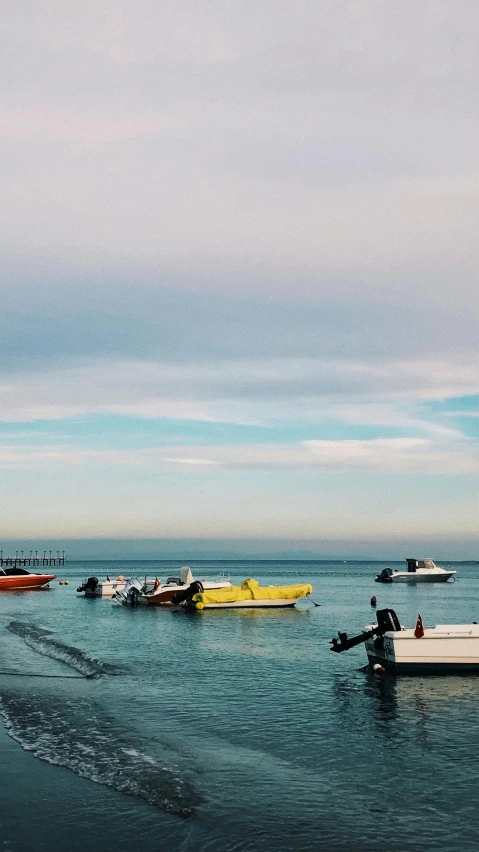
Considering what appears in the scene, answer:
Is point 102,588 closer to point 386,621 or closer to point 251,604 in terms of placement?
point 251,604

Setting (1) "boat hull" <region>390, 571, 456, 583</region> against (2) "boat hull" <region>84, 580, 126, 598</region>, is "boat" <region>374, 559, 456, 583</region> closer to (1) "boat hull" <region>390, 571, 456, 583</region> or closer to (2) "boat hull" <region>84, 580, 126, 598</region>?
(1) "boat hull" <region>390, 571, 456, 583</region>

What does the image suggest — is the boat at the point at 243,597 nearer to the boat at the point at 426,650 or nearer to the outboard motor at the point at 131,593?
the outboard motor at the point at 131,593

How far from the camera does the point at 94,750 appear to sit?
18.1 m

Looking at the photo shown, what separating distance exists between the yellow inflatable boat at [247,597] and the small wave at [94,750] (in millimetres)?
36254

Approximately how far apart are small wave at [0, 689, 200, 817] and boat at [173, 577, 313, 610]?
3627cm

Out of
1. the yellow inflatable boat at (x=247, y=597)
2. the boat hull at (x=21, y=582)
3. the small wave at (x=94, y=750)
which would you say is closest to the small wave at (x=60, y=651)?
the small wave at (x=94, y=750)

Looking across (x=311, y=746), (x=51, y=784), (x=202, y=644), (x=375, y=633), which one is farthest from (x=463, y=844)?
(x=202, y=644)

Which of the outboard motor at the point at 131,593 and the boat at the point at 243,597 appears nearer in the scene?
the boat at the point at 243,597

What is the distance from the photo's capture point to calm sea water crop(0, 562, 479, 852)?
13.1 m

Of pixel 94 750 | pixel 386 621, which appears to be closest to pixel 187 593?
pixel 386 621

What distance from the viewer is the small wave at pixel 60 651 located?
3070cm

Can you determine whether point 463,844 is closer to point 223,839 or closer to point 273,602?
point 223,839

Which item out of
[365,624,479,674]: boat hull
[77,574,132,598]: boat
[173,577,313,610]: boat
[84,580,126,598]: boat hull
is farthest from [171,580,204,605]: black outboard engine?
[365,624,479,674]: boat hull

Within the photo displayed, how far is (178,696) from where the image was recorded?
985 inches
